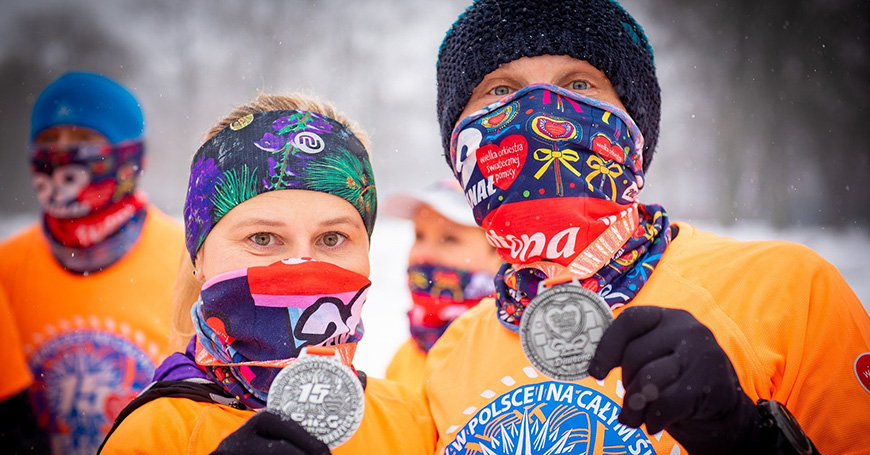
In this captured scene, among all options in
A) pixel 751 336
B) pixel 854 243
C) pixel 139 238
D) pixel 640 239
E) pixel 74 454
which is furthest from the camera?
pixel 854 243

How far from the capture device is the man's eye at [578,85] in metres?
2.43

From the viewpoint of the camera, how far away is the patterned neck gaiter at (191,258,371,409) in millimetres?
2090

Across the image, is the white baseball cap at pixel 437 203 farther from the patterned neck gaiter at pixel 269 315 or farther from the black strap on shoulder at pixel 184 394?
the black strap on shoulder at pixel 184 394

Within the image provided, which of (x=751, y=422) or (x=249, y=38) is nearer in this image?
(x=751, y=422)

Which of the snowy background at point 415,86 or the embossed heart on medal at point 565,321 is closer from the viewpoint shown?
the embossed heart on medal at point 565,321

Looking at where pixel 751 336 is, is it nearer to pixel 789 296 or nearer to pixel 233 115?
pixel 789 296

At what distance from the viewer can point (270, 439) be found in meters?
1.67

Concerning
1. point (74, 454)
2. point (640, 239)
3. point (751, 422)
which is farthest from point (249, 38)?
point (751, 422)

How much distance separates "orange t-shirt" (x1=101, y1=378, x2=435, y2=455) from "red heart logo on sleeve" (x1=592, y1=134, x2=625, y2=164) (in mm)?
1326

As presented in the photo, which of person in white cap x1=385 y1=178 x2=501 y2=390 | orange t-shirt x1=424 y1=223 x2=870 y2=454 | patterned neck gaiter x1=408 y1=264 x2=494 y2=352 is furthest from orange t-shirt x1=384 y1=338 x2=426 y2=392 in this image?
orange t-shirt x1=424 y1=223 x2=870 y2=454

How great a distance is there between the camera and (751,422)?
1.58m

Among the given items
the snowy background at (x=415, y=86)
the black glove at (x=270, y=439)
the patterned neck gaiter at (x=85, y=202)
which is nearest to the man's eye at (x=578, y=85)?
the black glove at (x=270, y=439)

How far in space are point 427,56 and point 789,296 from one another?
35.9 feet

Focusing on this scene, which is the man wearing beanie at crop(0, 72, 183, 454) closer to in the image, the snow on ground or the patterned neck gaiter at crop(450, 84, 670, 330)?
the patterned neck gaiter at crop(450, 84, 670, 330)
